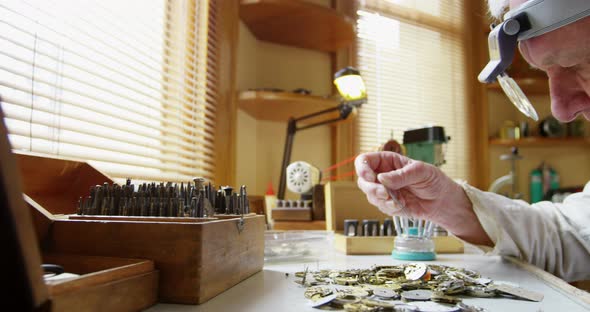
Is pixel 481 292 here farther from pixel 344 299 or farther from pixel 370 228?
pixel 370 228

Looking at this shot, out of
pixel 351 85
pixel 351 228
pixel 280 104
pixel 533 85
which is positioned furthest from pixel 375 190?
pixel 533 85

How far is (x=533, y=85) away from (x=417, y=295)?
267 cm

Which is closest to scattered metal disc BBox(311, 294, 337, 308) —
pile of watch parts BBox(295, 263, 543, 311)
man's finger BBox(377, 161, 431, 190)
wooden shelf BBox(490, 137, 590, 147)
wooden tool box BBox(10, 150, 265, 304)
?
pile of watch parts BBox(295, 263, 543, 311)

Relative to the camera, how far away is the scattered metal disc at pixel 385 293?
0.45 metres

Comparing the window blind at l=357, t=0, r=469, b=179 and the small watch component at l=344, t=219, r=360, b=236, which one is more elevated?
the window blind at l=357, t=0, r=469, b=179

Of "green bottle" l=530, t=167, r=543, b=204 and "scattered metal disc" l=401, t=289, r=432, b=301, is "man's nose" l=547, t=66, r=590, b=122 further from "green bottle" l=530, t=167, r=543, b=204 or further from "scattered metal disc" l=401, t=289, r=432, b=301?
"green bottle" l=530, t=167, r=543, b=204

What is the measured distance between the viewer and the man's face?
60 centimetres

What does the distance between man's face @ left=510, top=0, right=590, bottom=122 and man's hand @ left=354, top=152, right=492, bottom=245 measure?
10.0 inches

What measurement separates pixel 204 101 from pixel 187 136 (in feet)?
0.66

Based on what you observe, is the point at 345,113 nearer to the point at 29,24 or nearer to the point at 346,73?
the point at 346,73

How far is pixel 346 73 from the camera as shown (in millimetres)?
1300

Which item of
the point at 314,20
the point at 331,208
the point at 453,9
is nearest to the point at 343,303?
the point at 331,208

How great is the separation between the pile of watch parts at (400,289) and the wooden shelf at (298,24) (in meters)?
1.29

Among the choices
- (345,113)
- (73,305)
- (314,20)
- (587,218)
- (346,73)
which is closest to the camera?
(73,305)
